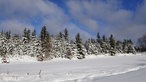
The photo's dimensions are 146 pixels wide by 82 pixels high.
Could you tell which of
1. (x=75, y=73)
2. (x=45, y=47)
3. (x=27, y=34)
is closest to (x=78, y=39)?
(x=45, y=47)

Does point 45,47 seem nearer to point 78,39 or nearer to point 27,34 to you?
point 78,39

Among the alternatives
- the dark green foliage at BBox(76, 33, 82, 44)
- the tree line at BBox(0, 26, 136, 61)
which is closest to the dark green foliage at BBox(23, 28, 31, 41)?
the tree line at BBox(0, 26, 136, 61)

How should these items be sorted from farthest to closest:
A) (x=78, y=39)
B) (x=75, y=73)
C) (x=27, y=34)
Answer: (x=27, y=34) → (x=78, y=39) → (x=75, y=73)

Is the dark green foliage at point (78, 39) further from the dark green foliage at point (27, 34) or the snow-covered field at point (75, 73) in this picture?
the snow-covered field at point (75, 73)

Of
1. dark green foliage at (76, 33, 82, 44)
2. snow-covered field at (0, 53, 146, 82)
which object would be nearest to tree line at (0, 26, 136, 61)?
dark green foliage at (76, 33, 82, 44)

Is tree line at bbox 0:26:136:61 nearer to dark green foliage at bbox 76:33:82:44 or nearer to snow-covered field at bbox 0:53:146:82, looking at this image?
dark green foliage at bbox 76:33:82:44

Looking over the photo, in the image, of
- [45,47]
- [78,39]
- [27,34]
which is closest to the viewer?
[45,47]

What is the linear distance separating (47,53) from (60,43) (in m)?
17.2

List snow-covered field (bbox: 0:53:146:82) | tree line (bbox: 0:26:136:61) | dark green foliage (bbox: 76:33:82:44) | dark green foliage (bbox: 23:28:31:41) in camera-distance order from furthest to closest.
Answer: dark green foliage (bbox: 23:28:31:41), dark green foliage (bbox: 76:33:82:44), tree line (bbox: 0:26:136:61), snow-covered field (bbox: 0:53:146:82)

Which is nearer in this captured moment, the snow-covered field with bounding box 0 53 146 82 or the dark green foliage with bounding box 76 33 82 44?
the snow-covered field with bounding box 0 53 146 82

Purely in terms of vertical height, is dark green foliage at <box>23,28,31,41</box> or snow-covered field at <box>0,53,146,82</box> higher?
dark green foliage at <box>23,28,31,41</box>

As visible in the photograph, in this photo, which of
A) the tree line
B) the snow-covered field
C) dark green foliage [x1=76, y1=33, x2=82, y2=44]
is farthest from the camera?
dark green foliage [x1=76, y1=33, x2=82, y2=44]

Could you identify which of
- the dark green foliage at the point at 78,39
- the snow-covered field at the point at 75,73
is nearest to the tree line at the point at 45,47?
the dark green foliage at the point at 78,39

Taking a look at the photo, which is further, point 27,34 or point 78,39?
point 27,34
